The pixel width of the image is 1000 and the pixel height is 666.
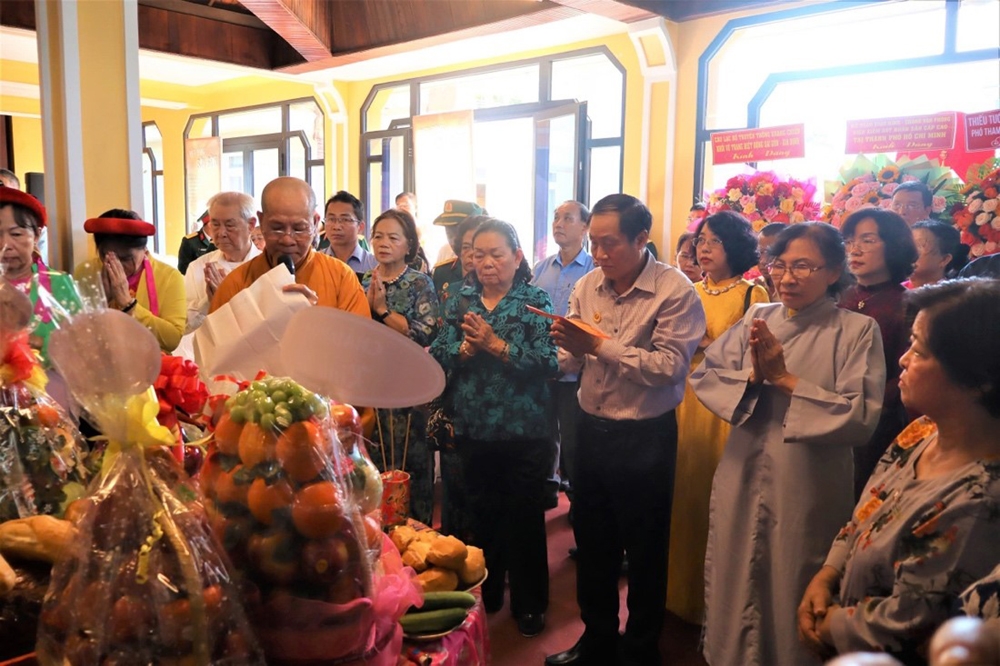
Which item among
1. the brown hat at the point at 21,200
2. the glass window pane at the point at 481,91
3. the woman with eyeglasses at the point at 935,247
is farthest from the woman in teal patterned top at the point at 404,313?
the glass window pane at the point at 481,91

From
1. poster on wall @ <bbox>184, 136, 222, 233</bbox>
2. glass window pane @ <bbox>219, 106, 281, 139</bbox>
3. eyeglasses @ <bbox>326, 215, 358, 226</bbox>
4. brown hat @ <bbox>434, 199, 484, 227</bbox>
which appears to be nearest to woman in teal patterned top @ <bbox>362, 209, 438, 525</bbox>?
brown hat @ <bbox>434, 199, 484, 227</bbox>

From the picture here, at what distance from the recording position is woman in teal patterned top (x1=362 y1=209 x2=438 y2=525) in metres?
2.89

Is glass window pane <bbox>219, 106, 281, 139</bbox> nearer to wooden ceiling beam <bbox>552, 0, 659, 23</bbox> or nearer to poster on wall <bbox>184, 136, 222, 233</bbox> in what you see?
poster on wall <bbox>184, 136, 222, 233</bbox>

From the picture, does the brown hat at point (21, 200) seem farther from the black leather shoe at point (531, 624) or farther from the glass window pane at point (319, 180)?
the glass window pane at point (319, 180)

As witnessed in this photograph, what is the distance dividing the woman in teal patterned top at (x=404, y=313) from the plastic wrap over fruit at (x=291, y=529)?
187 cm

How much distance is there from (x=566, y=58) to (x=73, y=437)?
6028 millimetres

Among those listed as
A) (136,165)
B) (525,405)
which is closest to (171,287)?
(136,165)

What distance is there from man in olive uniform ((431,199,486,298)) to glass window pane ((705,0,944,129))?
268cm

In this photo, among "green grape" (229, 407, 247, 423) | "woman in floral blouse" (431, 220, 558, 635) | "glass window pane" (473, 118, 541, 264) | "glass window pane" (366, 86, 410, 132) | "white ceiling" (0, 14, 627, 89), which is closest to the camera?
"green grape" (229, 407, 247, 423)

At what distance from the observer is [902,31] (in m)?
4.72

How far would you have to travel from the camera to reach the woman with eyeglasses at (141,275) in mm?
2327

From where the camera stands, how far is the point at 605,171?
6.27 meters

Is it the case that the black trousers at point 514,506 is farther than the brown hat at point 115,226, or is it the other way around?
the black trousers at point 514,506

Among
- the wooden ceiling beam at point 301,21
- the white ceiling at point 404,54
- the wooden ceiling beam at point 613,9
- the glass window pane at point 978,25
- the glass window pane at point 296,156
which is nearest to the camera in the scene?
the glass window pane at point 978,25
